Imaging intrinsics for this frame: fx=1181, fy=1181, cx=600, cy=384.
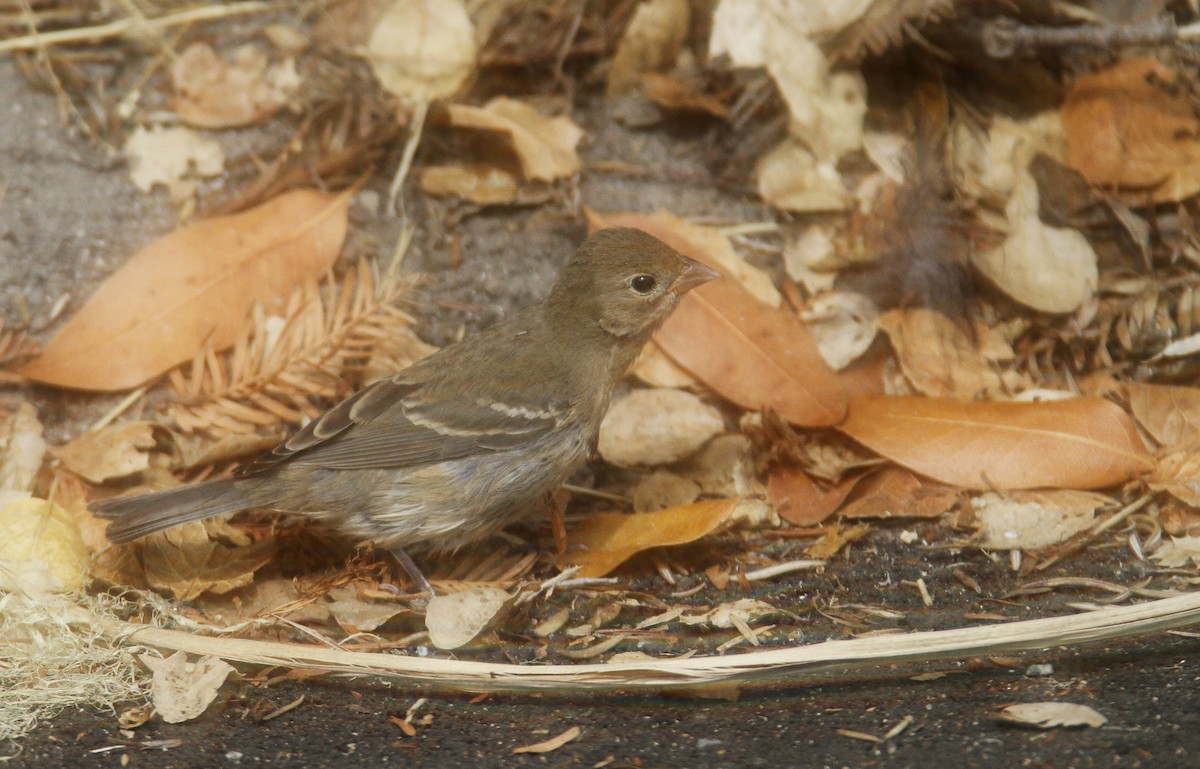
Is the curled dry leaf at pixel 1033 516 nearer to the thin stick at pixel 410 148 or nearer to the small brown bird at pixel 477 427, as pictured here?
the small brown bird at pixel 477 427

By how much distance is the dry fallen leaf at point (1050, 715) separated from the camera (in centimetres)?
278

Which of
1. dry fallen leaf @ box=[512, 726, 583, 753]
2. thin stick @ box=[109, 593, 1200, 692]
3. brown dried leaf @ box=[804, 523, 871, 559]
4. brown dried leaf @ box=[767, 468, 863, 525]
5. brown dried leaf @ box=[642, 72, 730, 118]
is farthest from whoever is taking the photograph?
brown dried leaf @ box=[642, 72, 730, 118]

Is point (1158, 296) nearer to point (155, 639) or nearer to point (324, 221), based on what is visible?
point (324, 221)

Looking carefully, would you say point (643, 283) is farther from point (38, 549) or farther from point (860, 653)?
point (38, 549)

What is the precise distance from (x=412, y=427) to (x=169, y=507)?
887 mm

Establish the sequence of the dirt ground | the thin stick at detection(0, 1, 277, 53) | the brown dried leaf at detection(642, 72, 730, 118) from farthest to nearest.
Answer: the thin stick at detection(0, 1, 277, 53) → the brown dried leaf at detection(642, 72, 730, 118) → the dirt ground

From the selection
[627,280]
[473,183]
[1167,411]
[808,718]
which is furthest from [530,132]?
[808,718]

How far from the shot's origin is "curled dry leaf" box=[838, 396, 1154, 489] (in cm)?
389

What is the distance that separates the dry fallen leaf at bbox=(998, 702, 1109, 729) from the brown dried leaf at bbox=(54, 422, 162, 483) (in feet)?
9.87

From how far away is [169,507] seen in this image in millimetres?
3822

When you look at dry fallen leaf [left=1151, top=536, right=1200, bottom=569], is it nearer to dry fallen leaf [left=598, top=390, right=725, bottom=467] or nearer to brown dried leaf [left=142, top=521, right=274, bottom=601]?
dry fallen leaf [left=598, top=390, right=725, bottom=467]

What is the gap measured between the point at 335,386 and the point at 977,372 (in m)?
2.45

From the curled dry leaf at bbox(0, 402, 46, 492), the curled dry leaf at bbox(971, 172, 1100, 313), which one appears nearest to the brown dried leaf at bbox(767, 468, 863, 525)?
the curled dry leaf at bbox(971, 172, 1100, 313)

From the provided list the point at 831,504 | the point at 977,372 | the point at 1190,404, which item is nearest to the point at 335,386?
the point at 831,504
